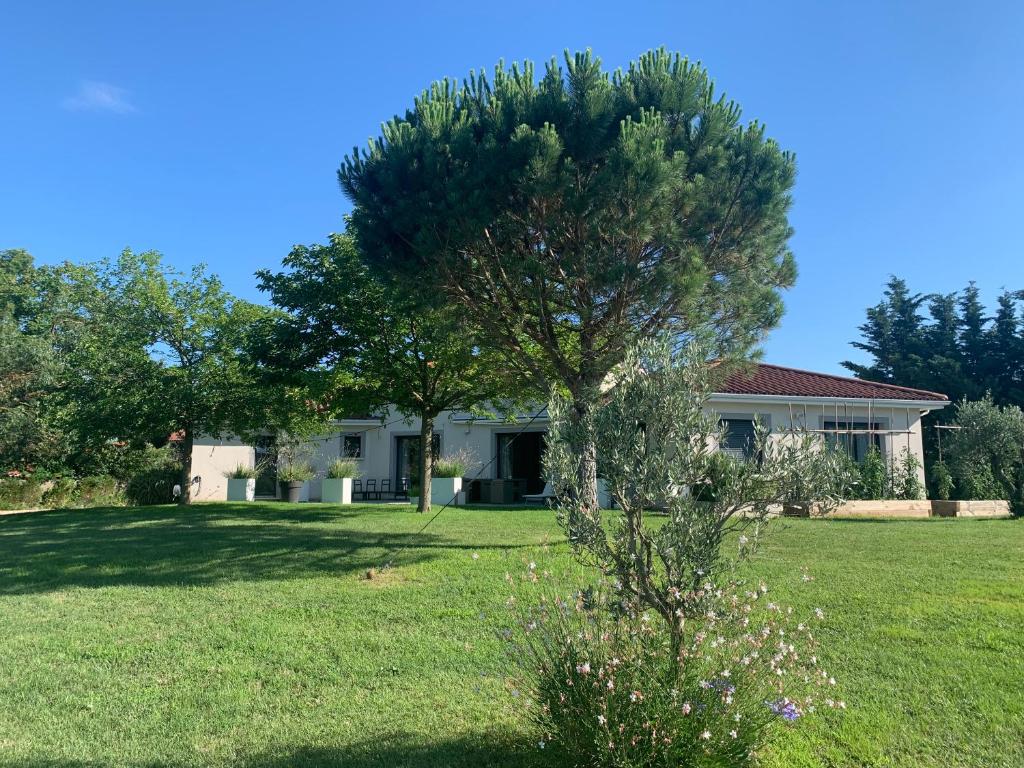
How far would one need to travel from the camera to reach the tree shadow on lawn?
9.02 meters

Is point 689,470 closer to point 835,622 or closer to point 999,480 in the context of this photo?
point 835,622

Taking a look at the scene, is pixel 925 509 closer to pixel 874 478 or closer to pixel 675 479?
pixel 874 478

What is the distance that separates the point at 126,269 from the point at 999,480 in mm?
28949

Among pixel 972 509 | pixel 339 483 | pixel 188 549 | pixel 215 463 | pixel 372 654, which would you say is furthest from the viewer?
pixel 215 463

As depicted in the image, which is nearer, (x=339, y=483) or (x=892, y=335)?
(x=339, y=483)

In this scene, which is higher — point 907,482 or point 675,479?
point 675,479

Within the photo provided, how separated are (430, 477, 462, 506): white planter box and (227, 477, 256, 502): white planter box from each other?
745 centimetres

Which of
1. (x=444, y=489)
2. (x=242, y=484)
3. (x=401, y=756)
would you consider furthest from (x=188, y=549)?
(x=242, y=484)

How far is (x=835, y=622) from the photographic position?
20.2 feet

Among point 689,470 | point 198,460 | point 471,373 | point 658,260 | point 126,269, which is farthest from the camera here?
point 198,460

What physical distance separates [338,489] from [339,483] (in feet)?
0.76

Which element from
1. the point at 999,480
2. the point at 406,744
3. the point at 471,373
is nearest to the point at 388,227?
the point at 471,373

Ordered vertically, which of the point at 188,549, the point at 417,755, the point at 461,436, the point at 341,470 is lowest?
the point at 417,755

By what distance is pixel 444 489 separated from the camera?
20.0 m
